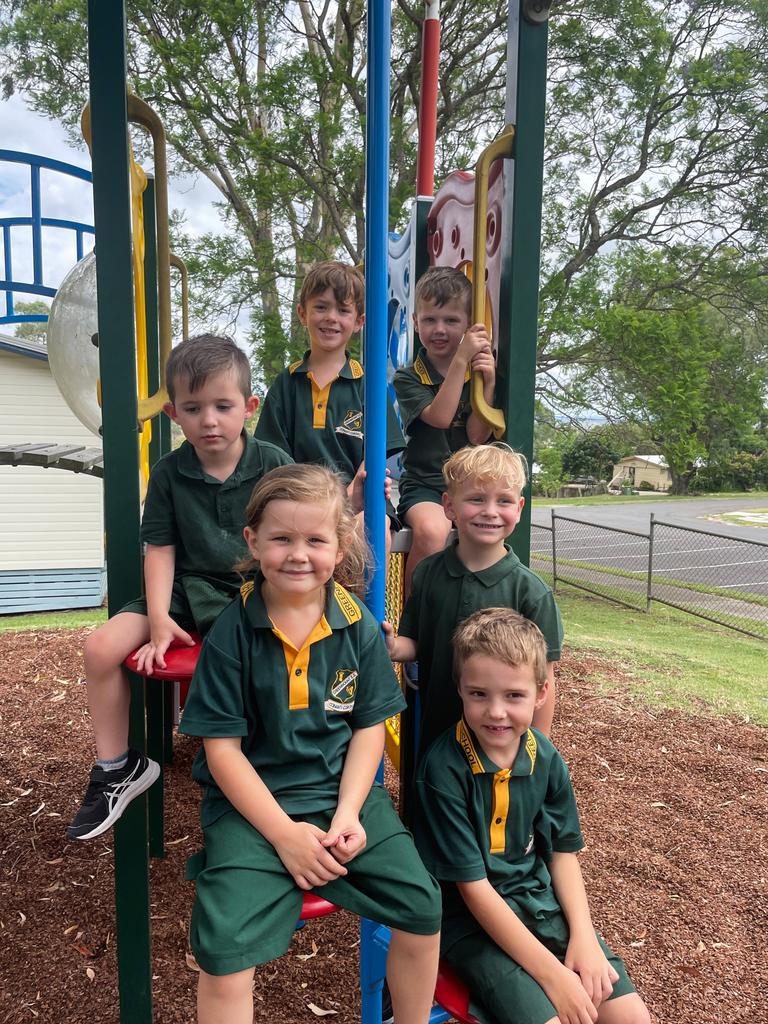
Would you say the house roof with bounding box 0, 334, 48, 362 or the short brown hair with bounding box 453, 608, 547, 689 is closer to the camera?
the short brown hair with bounding box 453, 608, 547, 689

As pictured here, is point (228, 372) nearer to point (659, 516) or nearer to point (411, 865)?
point (411, 865)

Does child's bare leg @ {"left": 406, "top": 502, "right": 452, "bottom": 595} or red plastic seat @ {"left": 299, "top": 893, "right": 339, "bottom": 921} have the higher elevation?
child's bare leg @ {"left": 406, "top": 502, "right": 452, "bottom": 595}

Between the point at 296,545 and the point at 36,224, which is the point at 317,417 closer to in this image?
the point at 296,545

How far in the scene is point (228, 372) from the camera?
2.03 metres

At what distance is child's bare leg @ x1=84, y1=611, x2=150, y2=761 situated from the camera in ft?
6.40

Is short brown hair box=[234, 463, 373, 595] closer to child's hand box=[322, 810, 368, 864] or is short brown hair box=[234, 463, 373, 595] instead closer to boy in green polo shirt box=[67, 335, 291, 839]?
boy in green polo shirt box=[67, 335, 291, 839]

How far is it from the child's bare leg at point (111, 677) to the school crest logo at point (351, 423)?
1.08 meters

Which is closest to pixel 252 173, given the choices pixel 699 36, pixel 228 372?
pixel 699 36

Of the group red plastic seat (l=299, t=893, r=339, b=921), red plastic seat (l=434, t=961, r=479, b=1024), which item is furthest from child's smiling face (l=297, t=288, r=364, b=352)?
red plastic seat (l=434, t=961, r=479, b=1024)

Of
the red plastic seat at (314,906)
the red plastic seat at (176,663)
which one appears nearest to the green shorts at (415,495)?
the red plastic seat at (176,663)

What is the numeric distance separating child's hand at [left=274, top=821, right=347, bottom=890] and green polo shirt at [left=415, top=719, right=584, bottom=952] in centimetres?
30

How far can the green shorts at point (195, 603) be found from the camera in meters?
2.02

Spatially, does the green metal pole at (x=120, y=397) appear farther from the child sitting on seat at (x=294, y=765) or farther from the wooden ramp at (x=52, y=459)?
the wooden ramp at (x=52, y=459)

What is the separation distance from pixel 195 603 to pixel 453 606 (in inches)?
27.2
